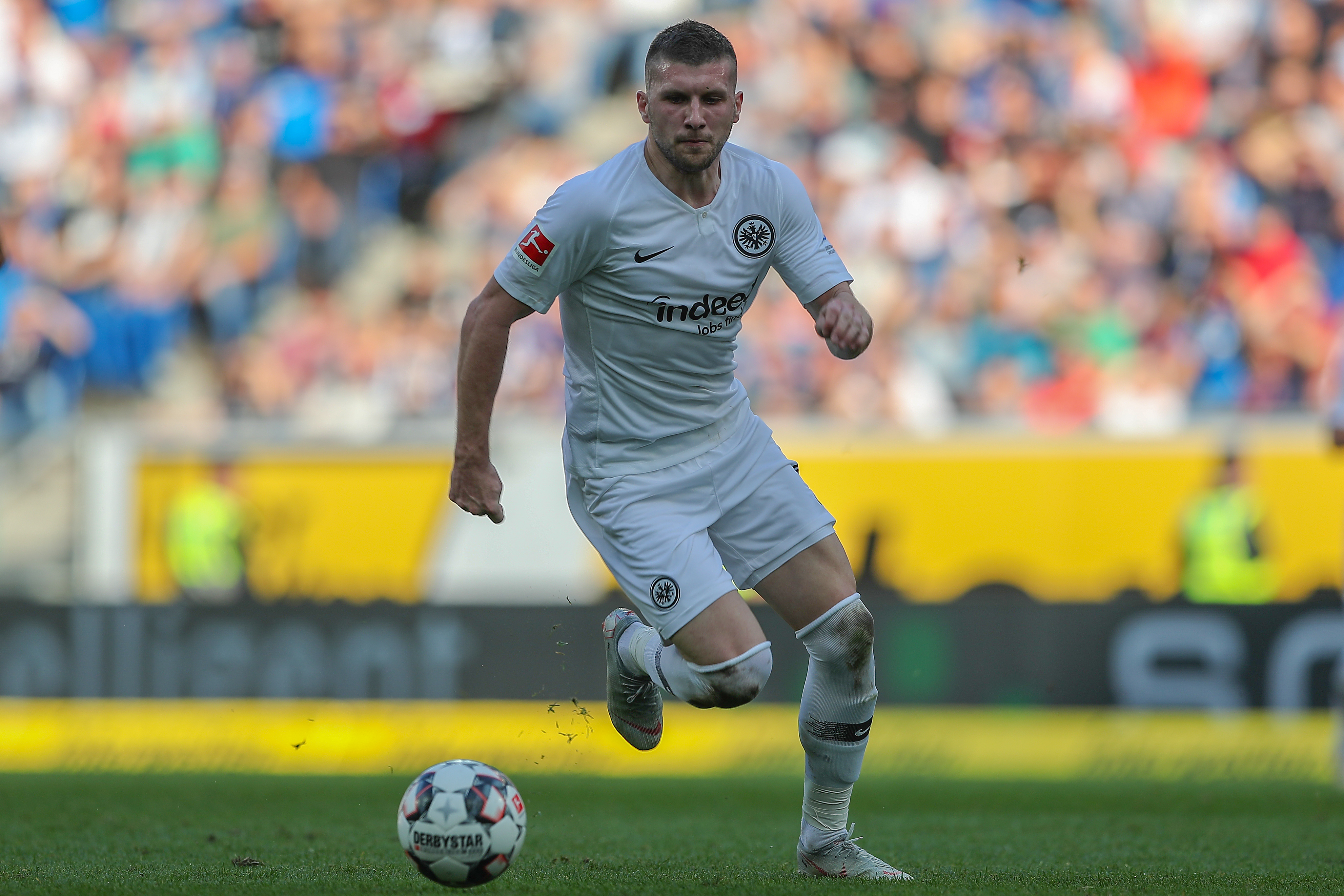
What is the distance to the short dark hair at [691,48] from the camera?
15.5 ft

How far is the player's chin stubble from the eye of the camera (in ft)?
15.7

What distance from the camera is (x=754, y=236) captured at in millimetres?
5020

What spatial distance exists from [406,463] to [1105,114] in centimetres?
683

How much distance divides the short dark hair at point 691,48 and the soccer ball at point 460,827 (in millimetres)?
2086

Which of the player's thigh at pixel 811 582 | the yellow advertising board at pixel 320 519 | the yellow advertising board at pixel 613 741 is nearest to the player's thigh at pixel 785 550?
the player's thigh at pixel 811 582

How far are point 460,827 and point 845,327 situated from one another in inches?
70.6

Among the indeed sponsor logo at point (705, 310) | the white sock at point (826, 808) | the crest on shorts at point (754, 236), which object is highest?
the crest on shorts at point (754, 236)

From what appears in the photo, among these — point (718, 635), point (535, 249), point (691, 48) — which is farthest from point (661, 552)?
point (691, 48)

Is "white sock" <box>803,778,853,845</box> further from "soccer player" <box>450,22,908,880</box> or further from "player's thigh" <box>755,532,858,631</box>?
"player's thigh" <box>755,532,858,631</box>

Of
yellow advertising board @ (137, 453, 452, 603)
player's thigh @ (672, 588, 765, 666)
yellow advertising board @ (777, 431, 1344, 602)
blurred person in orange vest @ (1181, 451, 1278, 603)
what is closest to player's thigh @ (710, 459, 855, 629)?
player's thigh @ (672, 588, 765, 666)

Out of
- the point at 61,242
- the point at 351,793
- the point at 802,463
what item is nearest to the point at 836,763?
the point at 351,793

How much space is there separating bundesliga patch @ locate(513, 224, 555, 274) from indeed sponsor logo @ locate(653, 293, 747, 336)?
1.24 feet

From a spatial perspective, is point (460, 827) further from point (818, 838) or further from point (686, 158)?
point (686, 158)

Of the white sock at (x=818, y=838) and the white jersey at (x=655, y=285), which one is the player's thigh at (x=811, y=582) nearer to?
the white jersey at (x=655, y=285)
